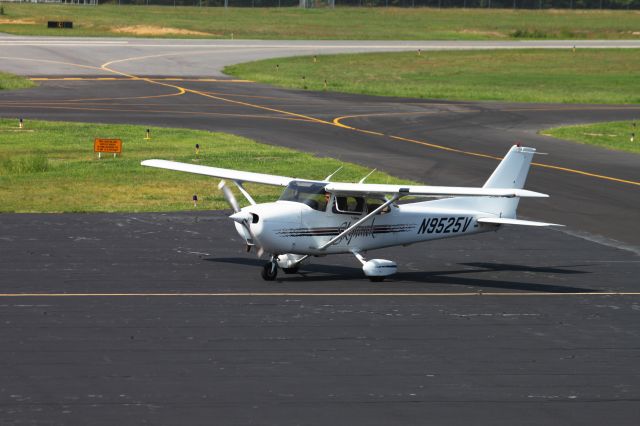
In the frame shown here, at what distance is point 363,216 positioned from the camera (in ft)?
89.5

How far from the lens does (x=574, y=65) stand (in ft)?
324

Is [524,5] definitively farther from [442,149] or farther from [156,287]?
[156,287]

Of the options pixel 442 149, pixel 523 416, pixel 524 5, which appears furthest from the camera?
pixel 524 5

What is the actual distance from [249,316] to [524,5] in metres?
147

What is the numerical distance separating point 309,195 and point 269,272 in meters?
2.07

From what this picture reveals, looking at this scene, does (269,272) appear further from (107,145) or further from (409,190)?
(107,145)

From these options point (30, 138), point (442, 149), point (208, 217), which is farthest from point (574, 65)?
point (208, 217)

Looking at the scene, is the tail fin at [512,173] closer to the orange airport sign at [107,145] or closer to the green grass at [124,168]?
the green grass at [124,168]

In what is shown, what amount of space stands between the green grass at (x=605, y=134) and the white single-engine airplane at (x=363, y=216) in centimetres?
2891

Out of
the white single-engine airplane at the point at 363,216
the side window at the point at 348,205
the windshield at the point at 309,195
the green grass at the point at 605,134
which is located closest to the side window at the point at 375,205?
the white single-engine airplane at the point at 363,216

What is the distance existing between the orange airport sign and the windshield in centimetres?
2189

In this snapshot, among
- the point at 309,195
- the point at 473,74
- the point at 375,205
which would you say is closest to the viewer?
the point at 309,195

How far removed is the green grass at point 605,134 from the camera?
57.4 meters

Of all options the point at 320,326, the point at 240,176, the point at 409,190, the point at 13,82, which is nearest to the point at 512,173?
the point at 409,190
